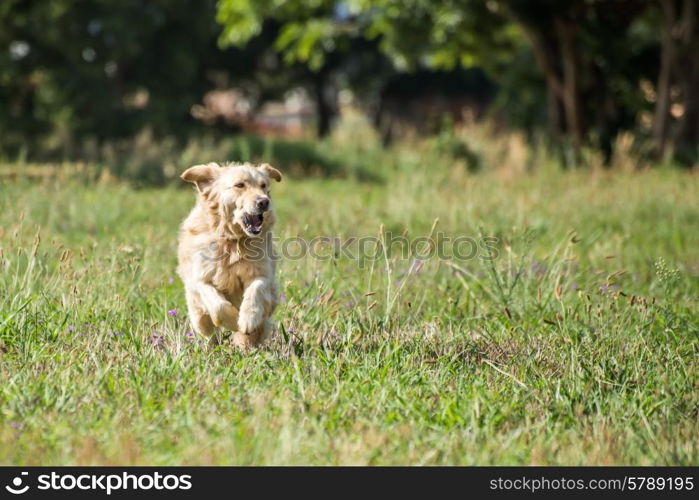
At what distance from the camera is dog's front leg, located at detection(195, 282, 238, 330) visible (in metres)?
5.12

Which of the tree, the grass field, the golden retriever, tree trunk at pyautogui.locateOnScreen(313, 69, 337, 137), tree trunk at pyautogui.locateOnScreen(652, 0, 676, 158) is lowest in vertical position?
the grass field

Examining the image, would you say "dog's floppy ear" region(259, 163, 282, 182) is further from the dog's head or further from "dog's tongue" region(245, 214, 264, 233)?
"dog's tongue" region(245, 214, 264, 233)

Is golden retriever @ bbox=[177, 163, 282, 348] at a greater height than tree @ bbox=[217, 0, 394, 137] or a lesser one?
lesser

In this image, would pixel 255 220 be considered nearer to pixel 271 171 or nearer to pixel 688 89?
pixel 271 171

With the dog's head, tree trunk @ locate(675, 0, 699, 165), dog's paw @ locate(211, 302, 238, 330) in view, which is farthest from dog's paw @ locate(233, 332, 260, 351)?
tree trunk @ locate(675, 0, 699, 165)

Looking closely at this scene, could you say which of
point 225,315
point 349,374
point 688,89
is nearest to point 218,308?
point 225,315

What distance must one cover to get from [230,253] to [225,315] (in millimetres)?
443

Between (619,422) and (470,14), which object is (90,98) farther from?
(619,422)

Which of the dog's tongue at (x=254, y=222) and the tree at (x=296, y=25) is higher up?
the tree at (x=296, y=25)

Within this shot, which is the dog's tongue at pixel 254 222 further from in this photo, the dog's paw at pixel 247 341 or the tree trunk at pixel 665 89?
the tree trunk at pixel 665 89

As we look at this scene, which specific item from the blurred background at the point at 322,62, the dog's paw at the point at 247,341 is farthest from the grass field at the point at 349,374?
the blurred background at the point at 322,62

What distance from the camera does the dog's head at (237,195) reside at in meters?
5.24
